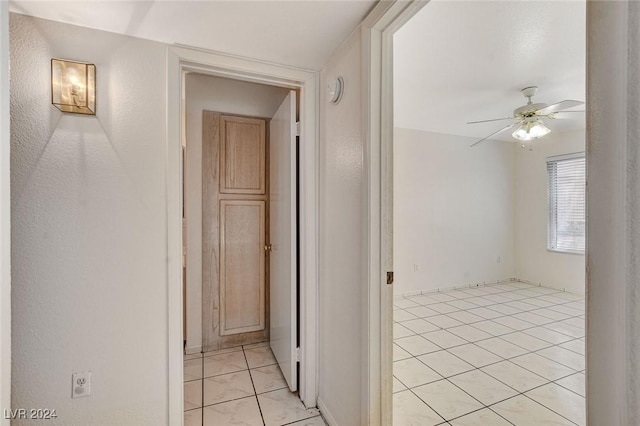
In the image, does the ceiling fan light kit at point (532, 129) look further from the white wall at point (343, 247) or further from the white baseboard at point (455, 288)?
the white wall at point (343, 247)

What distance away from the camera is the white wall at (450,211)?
442 cm

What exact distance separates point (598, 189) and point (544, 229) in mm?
5365

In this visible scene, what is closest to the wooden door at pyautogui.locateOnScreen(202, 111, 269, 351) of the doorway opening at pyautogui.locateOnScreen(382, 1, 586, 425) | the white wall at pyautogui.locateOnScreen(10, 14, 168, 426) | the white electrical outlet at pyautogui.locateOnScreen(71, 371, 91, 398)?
the white wall at pyautogui.locateOnScreen(10, 14, 168, 426)

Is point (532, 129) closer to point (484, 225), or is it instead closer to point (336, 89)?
point (484, 225)

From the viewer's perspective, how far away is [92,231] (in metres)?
1.50

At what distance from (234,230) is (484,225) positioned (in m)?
4.32

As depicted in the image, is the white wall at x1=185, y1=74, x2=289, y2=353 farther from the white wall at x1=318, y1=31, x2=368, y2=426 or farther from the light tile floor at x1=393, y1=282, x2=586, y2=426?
the light tile floor at x1=393, y1=282, x2=586, y2=426

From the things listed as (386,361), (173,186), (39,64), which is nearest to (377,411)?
(386,361)

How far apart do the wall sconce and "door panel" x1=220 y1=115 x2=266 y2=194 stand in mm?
1248

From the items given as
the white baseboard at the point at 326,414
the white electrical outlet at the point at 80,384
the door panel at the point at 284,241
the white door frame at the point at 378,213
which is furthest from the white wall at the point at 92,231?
the white door frame at the point at 378,213

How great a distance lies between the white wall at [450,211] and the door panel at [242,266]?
2.23m

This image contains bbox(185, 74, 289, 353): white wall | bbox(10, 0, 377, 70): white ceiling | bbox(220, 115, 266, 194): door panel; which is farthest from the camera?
bbox(220, 115, 266, 194): door panel

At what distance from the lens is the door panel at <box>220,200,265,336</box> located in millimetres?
2709

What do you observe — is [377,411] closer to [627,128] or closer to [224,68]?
[627,128]
